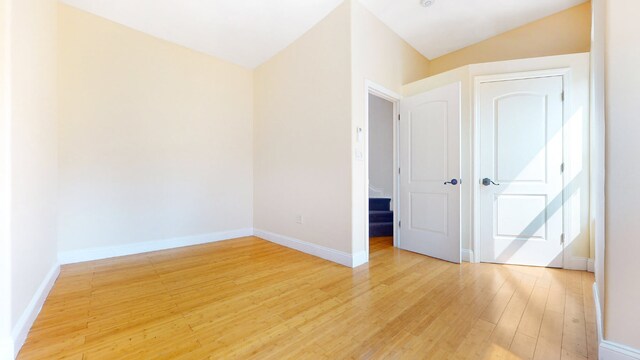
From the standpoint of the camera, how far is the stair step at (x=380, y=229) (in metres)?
4.21

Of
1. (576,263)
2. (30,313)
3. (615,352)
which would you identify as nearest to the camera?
(615,352)

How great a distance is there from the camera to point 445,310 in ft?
6.00

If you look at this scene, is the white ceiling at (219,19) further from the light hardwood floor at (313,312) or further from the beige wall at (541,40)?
the light hardwood floor at (313,312)

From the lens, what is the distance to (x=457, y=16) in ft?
10.7

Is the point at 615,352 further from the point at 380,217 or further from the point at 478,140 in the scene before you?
the point at 380,217

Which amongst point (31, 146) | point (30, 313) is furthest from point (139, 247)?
point (31, 146)

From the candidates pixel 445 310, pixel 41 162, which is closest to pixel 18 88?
pixel 41 162

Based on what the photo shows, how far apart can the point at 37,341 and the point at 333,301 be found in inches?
73.0

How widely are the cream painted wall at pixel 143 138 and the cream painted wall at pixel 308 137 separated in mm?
489

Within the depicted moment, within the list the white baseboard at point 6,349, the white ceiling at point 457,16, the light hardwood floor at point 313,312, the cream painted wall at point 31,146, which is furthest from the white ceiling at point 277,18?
the white baseboard at point 6,349

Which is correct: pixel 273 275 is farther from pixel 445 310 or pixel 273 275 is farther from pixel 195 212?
pixel 195 212

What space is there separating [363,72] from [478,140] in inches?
62.7

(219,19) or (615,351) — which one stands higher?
(219,19)

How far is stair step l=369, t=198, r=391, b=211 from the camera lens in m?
4.82
